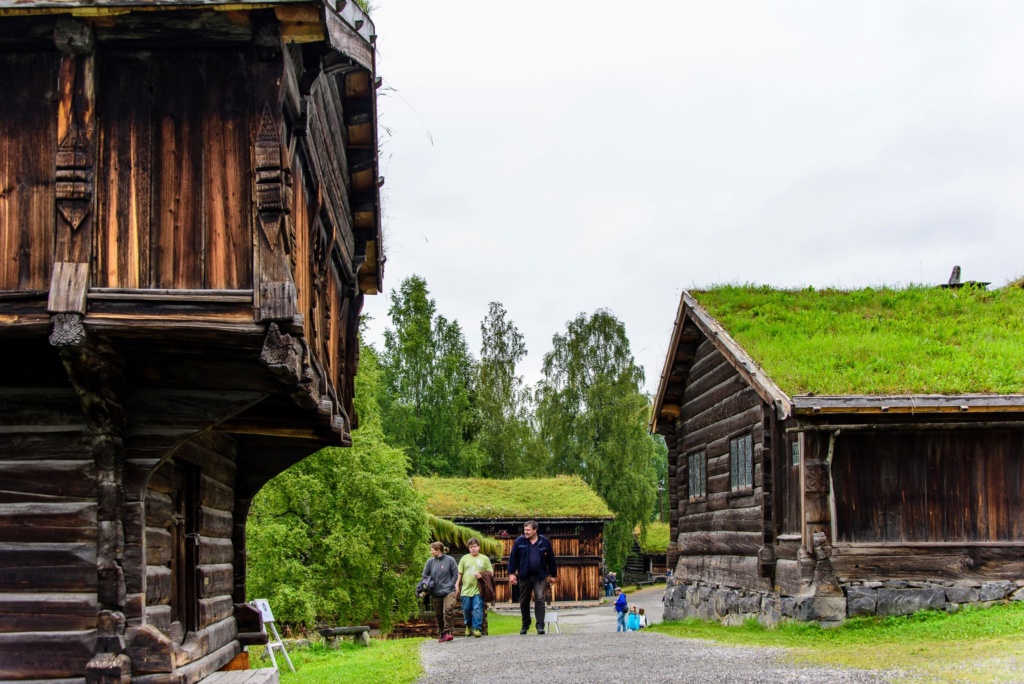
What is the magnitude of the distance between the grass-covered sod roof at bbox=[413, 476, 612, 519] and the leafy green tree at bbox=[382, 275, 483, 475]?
40.6 feet

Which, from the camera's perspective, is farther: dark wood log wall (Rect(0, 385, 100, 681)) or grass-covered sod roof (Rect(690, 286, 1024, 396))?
grass-covered sod roof (Rect(690, 286, 1024, 396))

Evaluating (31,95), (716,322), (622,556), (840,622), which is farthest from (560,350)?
(31,95)

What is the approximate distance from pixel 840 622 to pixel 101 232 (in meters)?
11.7

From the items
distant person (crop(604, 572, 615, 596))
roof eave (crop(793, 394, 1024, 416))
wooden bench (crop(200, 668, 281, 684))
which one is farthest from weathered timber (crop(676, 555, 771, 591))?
distant person (crop(604, 572, 615, 596))

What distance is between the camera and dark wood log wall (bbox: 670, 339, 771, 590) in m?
18.8

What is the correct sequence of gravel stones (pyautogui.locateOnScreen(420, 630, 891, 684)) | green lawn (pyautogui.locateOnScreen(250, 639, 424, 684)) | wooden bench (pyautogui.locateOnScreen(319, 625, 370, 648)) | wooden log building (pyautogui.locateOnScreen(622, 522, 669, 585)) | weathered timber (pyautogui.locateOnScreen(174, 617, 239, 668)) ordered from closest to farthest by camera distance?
1. weathered timber (pyautogui.locateOnScreen(174, 617, 239, 668))
2. gravel stones (pyautogui.locateOnScreen(420, 630, 891, 684))
3. green lawn (pyautogui.locateOnScreen(250, 639, 424, 684))
4. wooden bench (pyautogui.locateOnScreen(319, 625, 370, 648))
5. wooden log building (pyautogui.locateOnScreen(622, 522, 669, 585))

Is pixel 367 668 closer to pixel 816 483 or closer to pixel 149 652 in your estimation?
pixel 149 652

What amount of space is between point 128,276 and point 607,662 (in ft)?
24.1

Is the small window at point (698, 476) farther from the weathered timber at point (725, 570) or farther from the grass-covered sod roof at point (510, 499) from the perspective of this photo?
the grass-covered sod roof at point (510, 499)

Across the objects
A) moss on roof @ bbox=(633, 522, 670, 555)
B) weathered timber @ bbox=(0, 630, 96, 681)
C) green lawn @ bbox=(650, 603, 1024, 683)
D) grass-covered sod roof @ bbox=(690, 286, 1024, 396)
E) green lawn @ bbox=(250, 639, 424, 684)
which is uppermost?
grass-covered sod roof @ bbox=(690, 286, 1024, 396)

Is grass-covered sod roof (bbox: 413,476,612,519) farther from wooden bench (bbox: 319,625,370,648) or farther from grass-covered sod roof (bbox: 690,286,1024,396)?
grass-covered sod roof (bbox: 690,286,1024,396)

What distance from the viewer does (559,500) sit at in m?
41.5

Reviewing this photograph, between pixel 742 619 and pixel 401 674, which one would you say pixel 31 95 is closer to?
pixel 401 674

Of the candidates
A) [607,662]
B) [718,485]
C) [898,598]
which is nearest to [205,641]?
[607,662]
